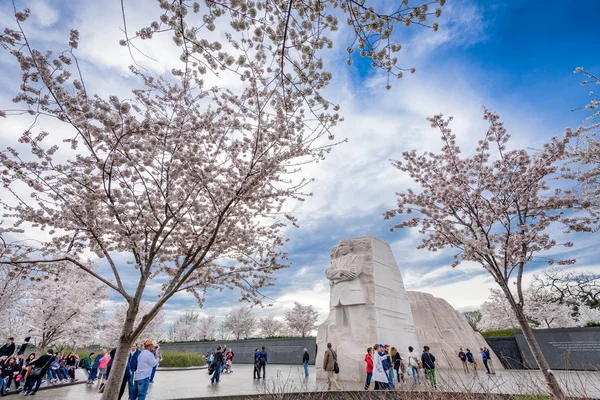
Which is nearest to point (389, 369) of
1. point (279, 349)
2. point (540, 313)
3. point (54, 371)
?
point (54, 371)

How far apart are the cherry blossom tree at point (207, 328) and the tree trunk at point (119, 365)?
61108 mm

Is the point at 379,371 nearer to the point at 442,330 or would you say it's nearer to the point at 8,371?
the point at 442,330

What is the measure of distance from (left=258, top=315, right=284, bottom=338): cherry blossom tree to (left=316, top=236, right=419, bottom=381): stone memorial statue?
46434mm

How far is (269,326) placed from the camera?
56.4 m

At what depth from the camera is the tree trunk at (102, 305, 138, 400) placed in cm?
565

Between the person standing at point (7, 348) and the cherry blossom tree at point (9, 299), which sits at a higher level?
the cherry blossom tree at point (9, 299)

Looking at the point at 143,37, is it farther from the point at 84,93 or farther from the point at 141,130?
the point at 84,93

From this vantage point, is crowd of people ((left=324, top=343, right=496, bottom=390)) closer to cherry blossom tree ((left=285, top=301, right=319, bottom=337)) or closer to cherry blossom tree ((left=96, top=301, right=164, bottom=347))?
cherry blossom tree ((left=96, top=301, right=164, bottom=347))

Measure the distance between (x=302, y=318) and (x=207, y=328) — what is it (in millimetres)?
24453

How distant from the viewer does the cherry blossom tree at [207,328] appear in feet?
200

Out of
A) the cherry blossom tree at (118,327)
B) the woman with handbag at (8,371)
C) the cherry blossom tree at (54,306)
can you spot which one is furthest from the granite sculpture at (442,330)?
the cherry blossom tree at (118,327)

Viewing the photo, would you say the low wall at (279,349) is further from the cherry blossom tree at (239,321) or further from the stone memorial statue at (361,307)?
the cherry blossom tree at (239,321)

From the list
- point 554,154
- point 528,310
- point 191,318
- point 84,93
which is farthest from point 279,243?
point 191,318

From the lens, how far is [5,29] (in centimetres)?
404
